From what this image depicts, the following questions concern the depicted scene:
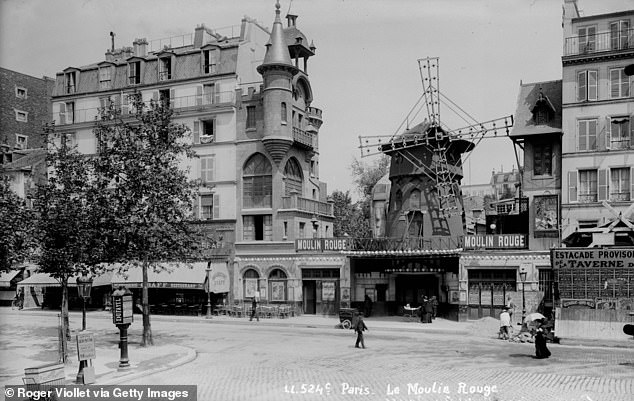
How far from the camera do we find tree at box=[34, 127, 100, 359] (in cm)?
2739

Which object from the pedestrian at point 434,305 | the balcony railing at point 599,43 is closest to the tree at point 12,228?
the pedestrian at point 434,305

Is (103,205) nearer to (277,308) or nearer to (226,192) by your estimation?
(277,308)

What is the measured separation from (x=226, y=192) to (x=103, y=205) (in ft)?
71.3

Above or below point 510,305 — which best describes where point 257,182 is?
above

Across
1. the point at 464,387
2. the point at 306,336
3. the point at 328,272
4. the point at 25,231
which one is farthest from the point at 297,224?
the point at 464,387

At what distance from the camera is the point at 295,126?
5041 cm

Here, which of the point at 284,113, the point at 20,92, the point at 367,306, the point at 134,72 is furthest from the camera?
the point at 20,92

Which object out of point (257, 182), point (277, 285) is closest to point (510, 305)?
point (277, 285)

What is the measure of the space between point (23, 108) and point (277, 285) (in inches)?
1456

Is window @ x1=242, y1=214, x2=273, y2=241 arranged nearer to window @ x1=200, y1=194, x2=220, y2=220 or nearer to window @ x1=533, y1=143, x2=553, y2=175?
window @ x1=200, y1=194, x2=220, y2=220

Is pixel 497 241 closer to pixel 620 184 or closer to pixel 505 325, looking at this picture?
pixel 620 184

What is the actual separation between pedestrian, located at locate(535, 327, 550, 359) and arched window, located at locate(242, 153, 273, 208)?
88.3 ft

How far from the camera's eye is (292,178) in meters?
50.9

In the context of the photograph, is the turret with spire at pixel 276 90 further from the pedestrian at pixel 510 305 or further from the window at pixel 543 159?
the pedestrian at pixel 510 305
